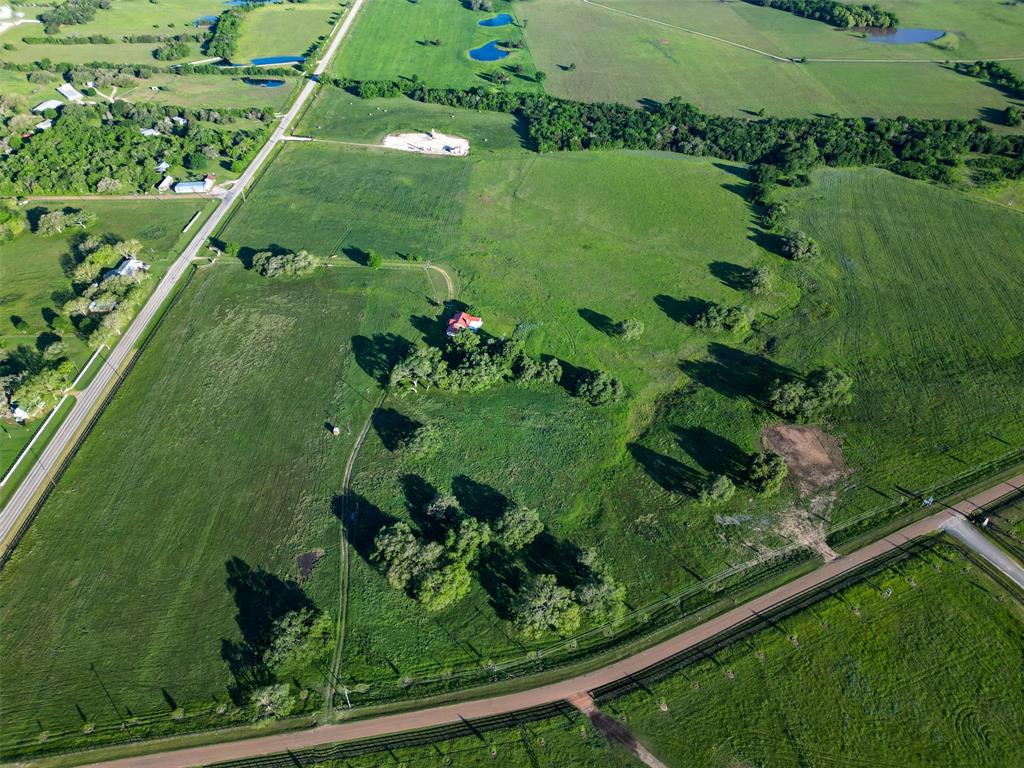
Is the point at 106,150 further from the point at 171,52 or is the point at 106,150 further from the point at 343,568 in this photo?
the point at 343,568

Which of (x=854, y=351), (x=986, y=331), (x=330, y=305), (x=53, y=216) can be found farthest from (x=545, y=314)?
(x=53, y=216)

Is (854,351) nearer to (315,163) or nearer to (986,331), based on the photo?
(986,331)

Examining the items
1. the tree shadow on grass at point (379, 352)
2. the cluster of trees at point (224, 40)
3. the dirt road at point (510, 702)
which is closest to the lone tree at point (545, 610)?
the dirt road at point (510, 702)

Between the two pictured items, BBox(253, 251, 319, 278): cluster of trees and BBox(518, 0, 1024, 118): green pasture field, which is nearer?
BBox(253, 251, 319, 278): cluster of trees

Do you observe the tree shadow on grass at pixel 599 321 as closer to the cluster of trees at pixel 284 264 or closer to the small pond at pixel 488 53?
the cluster of trees at pixel 284 264

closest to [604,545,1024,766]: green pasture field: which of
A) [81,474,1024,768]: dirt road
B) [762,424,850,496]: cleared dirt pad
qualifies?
[81,474,1024,768]: dirt road

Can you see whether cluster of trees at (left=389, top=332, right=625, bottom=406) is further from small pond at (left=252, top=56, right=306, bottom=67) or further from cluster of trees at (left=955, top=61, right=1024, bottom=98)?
cluster of trees at (left=955, top=61, right=1024, bottom=98)

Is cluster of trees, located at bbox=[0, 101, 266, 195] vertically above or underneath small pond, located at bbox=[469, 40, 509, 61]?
underneath
